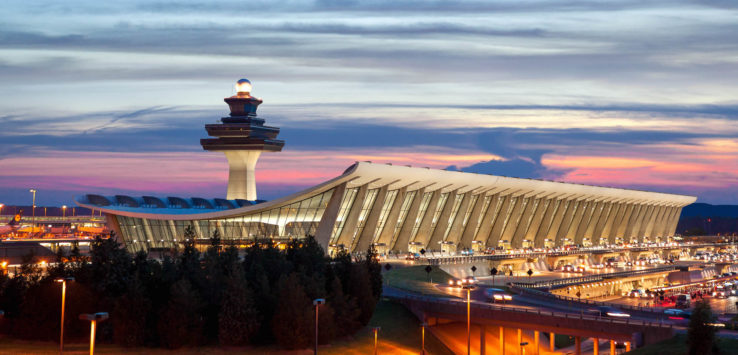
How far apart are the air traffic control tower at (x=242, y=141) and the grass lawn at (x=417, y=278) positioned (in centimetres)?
7111

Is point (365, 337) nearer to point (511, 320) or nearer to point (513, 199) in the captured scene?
point (511, 320)

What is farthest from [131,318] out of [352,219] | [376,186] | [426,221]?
[426,221]

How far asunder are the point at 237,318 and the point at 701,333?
2642 cm

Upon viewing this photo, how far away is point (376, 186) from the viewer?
9894 cm

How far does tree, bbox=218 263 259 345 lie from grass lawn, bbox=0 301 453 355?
2.40 feet

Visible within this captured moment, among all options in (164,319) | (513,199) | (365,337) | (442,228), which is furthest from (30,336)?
(513,199)

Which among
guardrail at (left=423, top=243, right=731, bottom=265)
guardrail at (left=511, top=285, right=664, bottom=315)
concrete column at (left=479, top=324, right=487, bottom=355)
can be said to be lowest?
concrete column at (left=479, top=324, right=487, bottom=355)

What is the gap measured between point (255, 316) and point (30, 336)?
13583 millimetres

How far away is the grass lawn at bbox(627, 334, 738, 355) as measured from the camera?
146ft

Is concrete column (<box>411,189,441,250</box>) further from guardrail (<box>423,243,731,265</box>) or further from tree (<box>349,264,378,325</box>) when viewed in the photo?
tree (<box>349,264,378,325</box>)

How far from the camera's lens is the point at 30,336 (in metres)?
52.8

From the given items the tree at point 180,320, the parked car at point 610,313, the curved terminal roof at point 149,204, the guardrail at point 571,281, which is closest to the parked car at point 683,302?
Result: the guardrail at point 571,281

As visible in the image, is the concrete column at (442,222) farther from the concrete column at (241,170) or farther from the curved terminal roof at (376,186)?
the concrete column at (241,170)

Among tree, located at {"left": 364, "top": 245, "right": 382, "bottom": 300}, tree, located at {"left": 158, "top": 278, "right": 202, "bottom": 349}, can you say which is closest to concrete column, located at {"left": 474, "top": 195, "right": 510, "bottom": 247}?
tree, located at {"left": 364, "top": 245, "right": 382, "bottom": 300}
